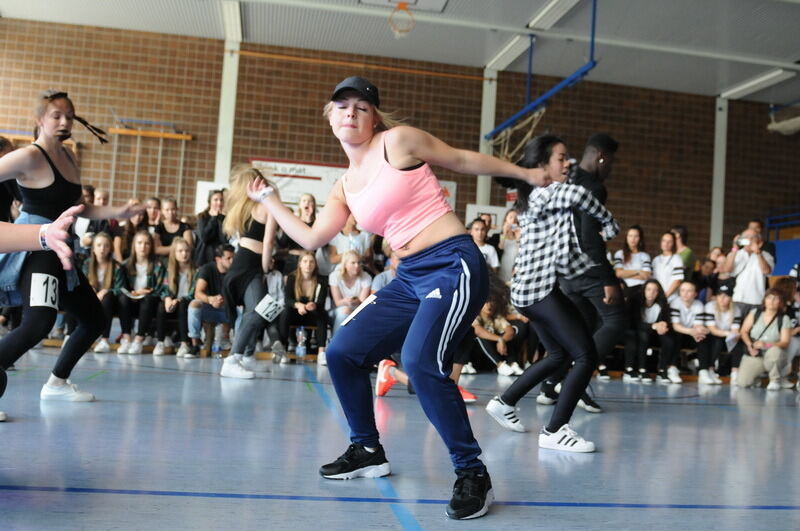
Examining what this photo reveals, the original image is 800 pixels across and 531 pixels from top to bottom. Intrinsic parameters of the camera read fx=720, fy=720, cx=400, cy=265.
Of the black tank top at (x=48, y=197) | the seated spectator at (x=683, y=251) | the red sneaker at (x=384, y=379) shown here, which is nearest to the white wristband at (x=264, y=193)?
the black tank top at (x=48, y=197)

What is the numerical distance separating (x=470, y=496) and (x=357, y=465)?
22.1 inches

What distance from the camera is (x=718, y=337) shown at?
7.86 m

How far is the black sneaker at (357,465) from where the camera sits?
2631 millimetres

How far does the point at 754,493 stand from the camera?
275cm

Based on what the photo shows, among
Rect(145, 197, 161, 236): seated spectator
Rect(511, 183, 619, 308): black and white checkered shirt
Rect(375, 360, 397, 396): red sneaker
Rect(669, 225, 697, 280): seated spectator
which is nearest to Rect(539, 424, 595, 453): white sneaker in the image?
Rect(511, 183, 619, 308): black and white checkered shirt

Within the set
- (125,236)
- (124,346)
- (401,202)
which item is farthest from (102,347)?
(401,202)

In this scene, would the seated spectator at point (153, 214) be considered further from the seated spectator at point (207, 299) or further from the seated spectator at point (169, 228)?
the seated spectator at point (207, 299)

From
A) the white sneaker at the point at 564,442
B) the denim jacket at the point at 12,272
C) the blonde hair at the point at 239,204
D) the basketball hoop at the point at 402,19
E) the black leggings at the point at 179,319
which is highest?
the basketball hoop at the point at 402,19

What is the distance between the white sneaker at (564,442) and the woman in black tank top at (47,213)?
2.18 metres

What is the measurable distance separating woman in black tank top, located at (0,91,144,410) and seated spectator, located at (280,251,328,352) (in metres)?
3.65

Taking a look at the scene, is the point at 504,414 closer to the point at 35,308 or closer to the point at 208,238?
the point at 35,308

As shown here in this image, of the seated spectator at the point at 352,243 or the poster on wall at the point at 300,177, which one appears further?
the poster on wall at the point at 300,177

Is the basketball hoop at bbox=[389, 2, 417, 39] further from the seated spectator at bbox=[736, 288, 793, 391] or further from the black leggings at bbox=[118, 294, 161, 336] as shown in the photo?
the seated spectator at bbox=[736, 288, 793, 391]

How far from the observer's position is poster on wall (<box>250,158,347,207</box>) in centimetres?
1215
